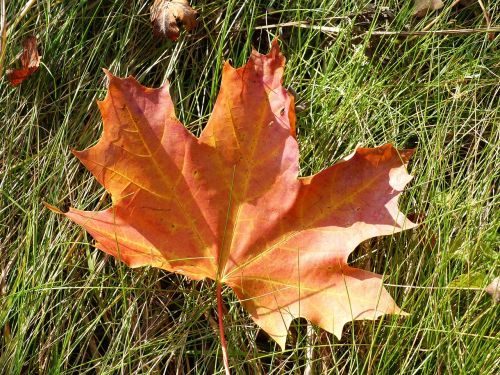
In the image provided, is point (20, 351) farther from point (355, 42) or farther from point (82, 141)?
point (355, 42)

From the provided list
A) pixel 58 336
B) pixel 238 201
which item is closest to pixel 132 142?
pixel 238 201

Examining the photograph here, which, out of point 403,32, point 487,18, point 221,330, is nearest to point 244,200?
point 221,330

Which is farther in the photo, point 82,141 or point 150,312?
point 82,141

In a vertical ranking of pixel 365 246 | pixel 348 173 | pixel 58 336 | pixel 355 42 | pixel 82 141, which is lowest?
pixel 58 336

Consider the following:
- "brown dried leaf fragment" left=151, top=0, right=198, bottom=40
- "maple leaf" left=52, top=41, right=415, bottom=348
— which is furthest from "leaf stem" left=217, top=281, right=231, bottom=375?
"brown dried leaf fragment" left=151, top=0, right=198, bottom=40

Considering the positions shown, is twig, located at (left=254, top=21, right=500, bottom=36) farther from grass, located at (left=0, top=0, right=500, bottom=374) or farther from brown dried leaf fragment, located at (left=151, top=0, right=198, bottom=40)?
brown dried leaf fragment, located at (left=151, top=0, right=198, bottom=40)

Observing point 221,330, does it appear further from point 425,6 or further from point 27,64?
point 425,6
